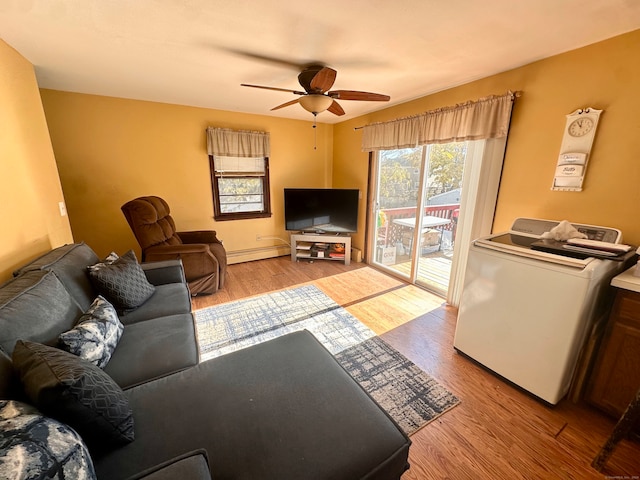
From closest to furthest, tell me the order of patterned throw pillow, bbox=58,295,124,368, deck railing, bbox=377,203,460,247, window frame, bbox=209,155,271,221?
patterned throw pillow, bbox=58,295,124,368, deck railing, bbox=377,203,460,247, window frame, bbox=209,155,271,221

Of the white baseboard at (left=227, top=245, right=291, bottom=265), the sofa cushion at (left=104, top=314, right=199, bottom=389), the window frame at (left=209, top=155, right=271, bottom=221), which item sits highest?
the window frame at (left=209, top=155, right=271, bottom=221)

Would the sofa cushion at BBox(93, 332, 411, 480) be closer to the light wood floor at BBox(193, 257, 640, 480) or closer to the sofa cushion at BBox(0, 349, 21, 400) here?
the sofa cushion at BBox(0, 349, 21, 400)

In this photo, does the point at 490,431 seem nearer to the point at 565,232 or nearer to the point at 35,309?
the point at 565,232

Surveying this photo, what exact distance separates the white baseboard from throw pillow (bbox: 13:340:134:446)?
320cm

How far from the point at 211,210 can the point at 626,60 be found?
4.24m

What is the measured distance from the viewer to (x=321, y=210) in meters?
4.07

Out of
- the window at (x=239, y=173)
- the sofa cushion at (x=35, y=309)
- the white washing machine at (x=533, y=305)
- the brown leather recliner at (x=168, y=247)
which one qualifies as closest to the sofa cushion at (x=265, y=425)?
the sofa cushion at (x=35, y=309)

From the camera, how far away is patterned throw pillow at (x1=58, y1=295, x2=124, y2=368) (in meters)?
1.17

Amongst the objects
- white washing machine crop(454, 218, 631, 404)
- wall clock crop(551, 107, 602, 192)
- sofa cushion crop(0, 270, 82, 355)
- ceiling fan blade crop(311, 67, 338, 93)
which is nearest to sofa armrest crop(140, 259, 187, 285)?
sofa cushion crop(0, 270, 82, 355)

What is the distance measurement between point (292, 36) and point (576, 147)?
210cm

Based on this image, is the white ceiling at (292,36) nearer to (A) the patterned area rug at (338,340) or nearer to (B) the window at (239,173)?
(B) the window at (239,173)

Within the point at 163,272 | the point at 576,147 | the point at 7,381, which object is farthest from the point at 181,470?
the point at 576,147

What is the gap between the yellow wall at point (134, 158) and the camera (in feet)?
9.52

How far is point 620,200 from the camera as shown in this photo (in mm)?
1674
